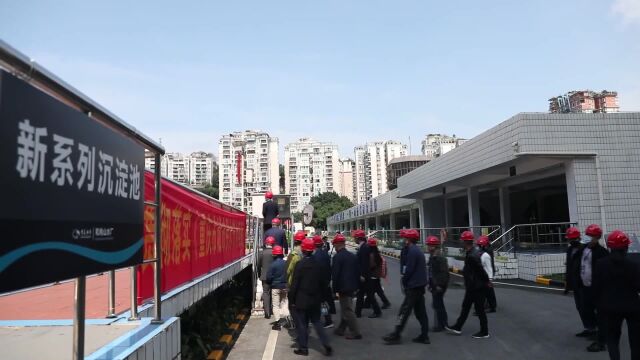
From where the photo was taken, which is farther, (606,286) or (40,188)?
(606,286)

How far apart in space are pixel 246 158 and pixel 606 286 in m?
116

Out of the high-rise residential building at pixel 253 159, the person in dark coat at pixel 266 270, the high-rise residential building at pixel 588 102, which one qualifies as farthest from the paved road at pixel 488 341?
the high-rise residential building at pixel 253 159

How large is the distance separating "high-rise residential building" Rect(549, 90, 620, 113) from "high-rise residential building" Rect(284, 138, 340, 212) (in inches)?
4395

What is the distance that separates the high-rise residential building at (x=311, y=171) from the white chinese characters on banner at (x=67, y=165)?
139m

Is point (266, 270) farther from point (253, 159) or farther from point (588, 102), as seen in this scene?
point (253, 159)

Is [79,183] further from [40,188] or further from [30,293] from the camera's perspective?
[30,293]

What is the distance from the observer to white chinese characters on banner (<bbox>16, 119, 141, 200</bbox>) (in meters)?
1.81

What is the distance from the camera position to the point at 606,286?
17.9 feet

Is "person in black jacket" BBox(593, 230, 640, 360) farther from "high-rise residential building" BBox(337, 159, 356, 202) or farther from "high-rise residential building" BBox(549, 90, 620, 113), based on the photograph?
"high-rise residential building" BBox(337, 159, 356, 202)

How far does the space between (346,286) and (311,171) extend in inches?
5368

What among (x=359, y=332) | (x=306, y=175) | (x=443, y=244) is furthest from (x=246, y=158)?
(x=359, y=332)

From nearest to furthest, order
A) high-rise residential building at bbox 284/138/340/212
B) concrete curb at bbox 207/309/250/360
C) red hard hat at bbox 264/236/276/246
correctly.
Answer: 1. concrete curb at bbox 207/309/250/360
2. red hard hat at bbox 264/236/276/246
3. high-rise residential building at bbox 284/138/340/212

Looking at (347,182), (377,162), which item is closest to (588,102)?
(377,162)

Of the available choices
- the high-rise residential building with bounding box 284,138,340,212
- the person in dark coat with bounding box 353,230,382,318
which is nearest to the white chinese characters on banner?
the person in dark coat with bounding box 353,230,382,318
